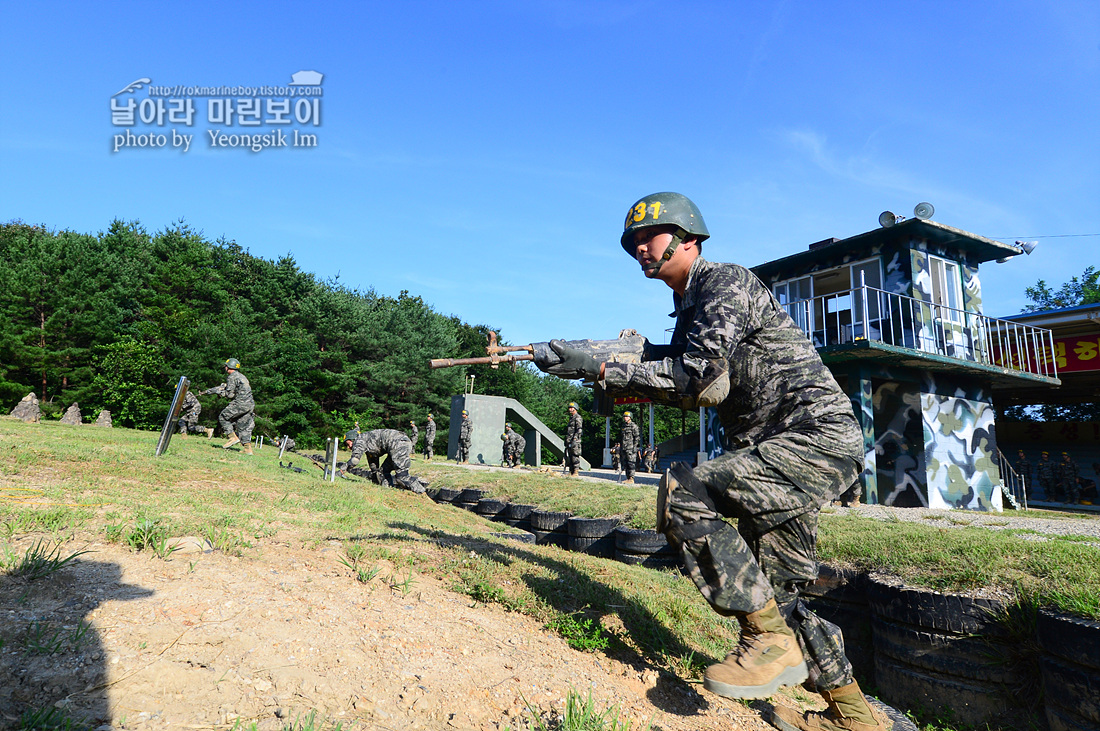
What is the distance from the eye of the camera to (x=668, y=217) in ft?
9.65

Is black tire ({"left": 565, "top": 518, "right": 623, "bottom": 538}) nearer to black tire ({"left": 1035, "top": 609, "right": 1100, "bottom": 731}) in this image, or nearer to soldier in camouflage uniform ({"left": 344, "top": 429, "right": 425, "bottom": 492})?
black tire ({"left": 1035, "top": 609, "right": 1100, "bottom": 731})

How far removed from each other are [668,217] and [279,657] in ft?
8.41

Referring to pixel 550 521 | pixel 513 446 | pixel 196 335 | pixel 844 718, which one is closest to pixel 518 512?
pixel 550 521

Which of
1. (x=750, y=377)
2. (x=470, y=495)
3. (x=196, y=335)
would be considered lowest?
(x=470, y=495)

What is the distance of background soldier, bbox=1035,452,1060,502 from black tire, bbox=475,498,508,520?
2171 cm

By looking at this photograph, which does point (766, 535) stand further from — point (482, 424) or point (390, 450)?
point (482, 424)

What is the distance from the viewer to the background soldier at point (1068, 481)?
19422 millimetres

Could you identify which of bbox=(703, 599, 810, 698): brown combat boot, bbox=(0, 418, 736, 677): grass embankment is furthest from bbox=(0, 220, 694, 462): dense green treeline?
bbox=(703, 599, 810, 698): brown combat boot

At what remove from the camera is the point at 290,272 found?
40.0 meters

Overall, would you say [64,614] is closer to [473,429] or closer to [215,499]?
[215,499]

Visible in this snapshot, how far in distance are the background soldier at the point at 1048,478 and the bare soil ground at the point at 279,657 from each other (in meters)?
24.5

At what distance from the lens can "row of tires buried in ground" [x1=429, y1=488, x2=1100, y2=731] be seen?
294 cm

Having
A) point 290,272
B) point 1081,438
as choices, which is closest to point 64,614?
point 1081,438

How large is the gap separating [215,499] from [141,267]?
1370 inches
